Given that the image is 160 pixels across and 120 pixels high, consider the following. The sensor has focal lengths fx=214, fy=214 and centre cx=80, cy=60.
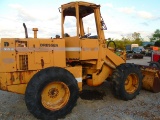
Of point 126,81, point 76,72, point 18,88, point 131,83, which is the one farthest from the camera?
point 131,83

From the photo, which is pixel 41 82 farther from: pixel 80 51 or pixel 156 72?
pixel 156 72

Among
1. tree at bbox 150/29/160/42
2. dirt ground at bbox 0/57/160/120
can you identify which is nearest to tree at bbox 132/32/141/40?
tree at bbox 150/29/160/42

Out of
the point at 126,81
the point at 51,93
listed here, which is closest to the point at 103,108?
the point at 126,81

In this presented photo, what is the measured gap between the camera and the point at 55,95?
551 cm

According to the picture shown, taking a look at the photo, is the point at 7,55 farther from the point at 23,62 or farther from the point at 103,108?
the point at 103,108

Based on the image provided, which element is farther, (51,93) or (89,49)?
(89,49)

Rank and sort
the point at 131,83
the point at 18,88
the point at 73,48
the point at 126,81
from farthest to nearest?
the point at 131,83 → the point at 126,81 → the point at 73,48 → the point at 18,88

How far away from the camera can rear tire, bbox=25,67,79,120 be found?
16.3 ft

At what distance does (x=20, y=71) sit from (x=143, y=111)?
3438mm

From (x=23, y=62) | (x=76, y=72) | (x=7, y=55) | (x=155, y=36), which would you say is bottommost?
(x=76, y=72)

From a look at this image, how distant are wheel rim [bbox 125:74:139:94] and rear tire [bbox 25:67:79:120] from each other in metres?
2.19

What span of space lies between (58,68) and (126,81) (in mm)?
2651

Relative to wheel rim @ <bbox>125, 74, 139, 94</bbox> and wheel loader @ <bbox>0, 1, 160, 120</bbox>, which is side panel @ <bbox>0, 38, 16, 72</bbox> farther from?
wheel rim @ <bbox>125, 74, 139, 94</bbox>

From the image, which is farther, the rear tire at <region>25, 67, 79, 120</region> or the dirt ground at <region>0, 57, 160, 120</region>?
the dirt ground at <region>0, 57, 160, 120</region>
